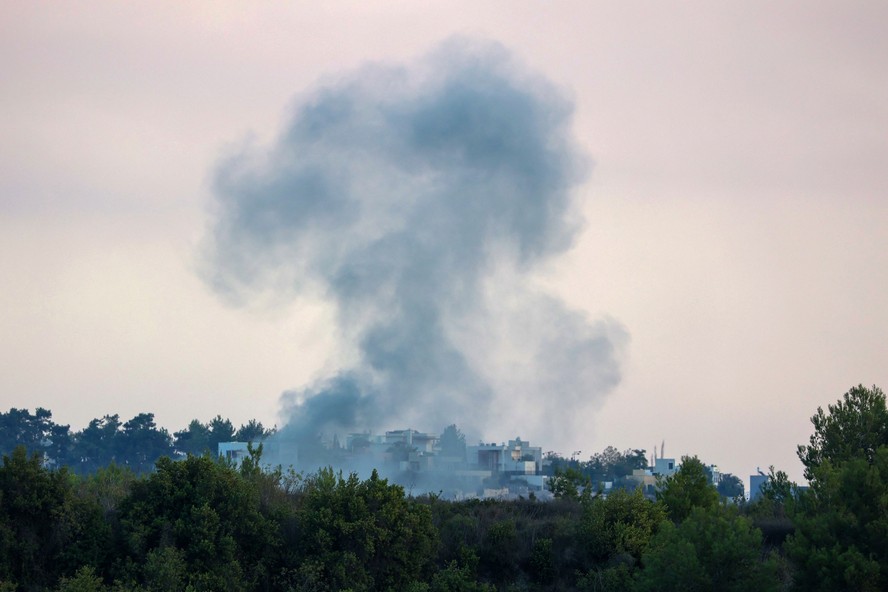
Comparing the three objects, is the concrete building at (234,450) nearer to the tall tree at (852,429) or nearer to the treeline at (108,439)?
the treeline at (108,439)

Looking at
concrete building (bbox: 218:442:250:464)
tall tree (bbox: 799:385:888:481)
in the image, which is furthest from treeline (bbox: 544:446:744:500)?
tall tree (bbox: 799:385:888:481)

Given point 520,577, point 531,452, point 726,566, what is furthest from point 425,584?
point 531,452

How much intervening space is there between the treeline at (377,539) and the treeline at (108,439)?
263ft

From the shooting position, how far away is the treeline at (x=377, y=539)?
3553 centimetres

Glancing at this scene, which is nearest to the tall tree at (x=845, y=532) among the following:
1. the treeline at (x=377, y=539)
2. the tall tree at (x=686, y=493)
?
the treeline at (x=377, y=539)

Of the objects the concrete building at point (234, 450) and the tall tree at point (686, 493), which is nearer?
the tall tree at point (686, 493)

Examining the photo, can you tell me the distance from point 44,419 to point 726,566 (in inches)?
4228

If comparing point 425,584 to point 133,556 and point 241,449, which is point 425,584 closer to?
point 133,556

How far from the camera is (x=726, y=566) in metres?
35.1

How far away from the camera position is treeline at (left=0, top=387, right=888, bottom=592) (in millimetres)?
35531

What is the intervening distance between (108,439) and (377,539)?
9066cm

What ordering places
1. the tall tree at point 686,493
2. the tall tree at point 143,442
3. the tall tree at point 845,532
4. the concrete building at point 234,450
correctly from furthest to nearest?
the tall tree at point 143,442, the concrete building at point 234,450, the tall tree at point 686,493, the tall tree at point 845,532

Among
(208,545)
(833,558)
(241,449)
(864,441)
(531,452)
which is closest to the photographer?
(833,558)

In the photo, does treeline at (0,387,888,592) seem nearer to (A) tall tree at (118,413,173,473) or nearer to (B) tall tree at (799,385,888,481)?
(B) tall tree at (799,385,888,481)
